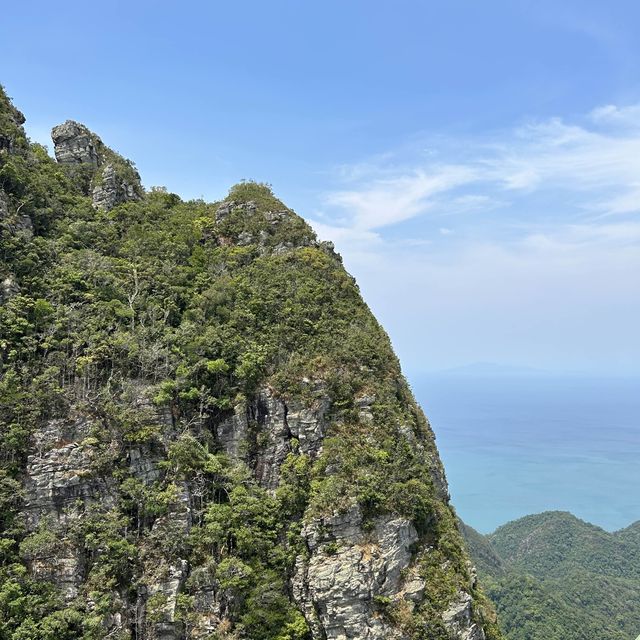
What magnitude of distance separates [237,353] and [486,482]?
440ft

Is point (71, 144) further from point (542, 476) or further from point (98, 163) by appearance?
point (542, 476)

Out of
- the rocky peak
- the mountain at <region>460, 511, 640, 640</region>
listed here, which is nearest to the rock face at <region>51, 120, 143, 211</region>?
the rocky peak

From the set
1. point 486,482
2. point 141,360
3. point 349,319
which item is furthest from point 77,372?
point 486,482

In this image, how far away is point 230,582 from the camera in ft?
56.5

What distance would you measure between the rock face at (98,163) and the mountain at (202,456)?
376 centimetres

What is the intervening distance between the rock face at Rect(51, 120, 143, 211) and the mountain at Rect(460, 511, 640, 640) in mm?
51809

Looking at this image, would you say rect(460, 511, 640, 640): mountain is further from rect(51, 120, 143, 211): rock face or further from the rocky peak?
the rocky peak

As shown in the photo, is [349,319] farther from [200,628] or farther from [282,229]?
[200,628]

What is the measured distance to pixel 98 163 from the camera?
3180 centimetres

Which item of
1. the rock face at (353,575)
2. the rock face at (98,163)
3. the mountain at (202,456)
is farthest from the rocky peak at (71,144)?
the rock face at (353,575)

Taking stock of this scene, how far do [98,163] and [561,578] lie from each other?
76656mm

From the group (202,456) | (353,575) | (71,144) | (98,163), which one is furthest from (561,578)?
(71,144)

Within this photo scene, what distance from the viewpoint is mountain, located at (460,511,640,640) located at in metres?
48.8

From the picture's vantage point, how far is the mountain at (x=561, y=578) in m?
48.8
